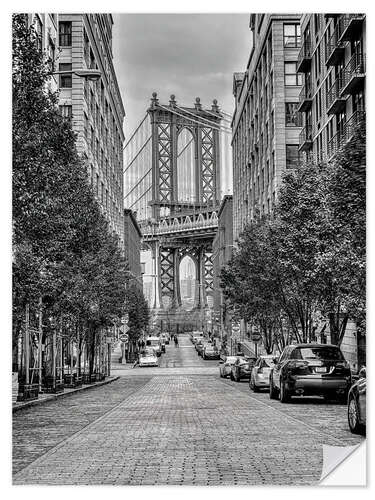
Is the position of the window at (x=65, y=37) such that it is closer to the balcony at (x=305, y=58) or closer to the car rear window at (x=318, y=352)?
the balcony at (x=305, y=58)

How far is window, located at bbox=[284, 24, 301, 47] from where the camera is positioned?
73062 millimetres

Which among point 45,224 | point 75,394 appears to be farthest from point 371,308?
point 75,394

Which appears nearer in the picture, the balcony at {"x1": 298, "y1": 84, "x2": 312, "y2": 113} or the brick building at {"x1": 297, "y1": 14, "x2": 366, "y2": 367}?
the brick building at {"x1": 297, "y1": 14, "x2": 366, "y2": 367}

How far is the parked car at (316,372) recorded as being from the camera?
902 inches

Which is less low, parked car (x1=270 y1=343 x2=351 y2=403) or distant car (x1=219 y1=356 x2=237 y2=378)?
parked car (x1=270 y1=343 x2=351 y2=403)

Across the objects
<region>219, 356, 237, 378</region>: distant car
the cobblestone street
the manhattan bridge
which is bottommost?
<region>219, 356, 237, 378</region>: distant car

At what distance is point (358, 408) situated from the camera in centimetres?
1502

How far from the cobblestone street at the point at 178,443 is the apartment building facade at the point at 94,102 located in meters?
31.0

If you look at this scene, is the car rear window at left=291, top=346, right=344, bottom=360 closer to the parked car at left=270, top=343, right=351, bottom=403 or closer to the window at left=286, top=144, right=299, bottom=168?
the parked car at left=270, top=343, right=351, bottom=403

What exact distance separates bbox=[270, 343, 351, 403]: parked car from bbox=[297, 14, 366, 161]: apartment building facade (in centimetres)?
1354

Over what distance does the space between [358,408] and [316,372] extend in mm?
8280

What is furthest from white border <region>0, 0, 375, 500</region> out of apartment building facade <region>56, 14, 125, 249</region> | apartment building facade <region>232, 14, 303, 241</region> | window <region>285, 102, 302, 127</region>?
window <region>285, 102, 302, 127</region>

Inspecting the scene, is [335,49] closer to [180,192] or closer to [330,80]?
[330,80]

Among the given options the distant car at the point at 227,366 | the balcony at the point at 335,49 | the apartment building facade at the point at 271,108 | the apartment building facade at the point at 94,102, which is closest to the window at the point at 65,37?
the apartment building facade at the point at 94,102
